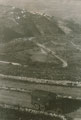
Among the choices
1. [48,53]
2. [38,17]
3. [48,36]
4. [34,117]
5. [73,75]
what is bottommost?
[34,117]

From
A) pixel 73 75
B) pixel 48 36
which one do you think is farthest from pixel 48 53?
pixel 73 75

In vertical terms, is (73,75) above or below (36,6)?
below

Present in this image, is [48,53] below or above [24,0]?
below

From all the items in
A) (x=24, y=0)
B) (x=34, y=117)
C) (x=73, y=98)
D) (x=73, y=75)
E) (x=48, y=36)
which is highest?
(x=24, y=0)

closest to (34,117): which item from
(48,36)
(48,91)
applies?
(48,91)

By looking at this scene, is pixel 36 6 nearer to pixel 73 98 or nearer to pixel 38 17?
pixel 38 17

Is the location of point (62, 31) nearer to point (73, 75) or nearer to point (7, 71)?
point (73, 75)
